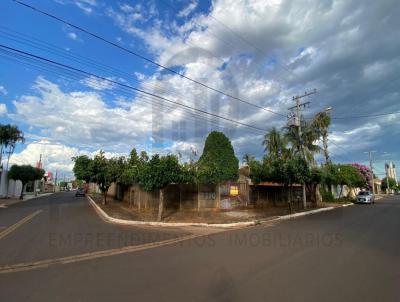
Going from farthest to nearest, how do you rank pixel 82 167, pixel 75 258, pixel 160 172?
pixel 82 167
pixel 160 172
pixel 75 258

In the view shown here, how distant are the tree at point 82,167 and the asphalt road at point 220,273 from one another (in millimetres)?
17388

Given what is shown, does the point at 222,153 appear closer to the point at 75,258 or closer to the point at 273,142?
the point at 273,142

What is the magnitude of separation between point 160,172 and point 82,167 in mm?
14079

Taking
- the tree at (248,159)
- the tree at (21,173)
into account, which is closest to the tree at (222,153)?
the tree at (248,159)

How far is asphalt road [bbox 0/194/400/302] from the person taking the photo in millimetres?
5227

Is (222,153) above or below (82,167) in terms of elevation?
Answer: above

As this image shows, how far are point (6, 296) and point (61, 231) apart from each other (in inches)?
313

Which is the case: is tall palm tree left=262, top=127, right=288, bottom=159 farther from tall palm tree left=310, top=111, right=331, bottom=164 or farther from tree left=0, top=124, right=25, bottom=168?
tree left=0, top=124, right=25, bottom=168

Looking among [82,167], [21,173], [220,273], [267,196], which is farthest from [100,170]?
[220,273]

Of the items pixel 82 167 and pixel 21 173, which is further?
pixel 21 173

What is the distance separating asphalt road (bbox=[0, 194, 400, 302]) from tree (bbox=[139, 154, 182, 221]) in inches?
243

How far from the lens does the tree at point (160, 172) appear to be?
53.3 ft

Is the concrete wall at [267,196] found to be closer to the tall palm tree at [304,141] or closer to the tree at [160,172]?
the tall palm tree at [304,141]

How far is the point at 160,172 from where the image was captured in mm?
16219
